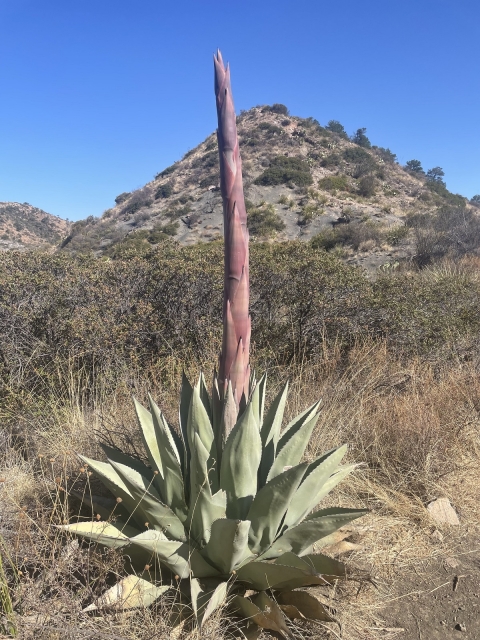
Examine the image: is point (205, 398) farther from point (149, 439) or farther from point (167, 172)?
point (167, 172)

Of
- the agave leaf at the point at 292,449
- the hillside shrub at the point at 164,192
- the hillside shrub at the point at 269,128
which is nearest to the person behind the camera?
the agave leaf at the point at 292,449

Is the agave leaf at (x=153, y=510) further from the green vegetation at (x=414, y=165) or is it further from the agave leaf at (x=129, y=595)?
the green vegetation at (x=414, y=165)

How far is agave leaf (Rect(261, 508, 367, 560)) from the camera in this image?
214 cm

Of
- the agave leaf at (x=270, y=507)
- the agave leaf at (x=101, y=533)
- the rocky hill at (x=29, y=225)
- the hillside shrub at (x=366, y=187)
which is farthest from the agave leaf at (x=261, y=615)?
the rocky hill at (x=29, y=225)

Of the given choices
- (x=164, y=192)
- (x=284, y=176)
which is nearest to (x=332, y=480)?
(x=284, y=176)

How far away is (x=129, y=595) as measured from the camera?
2.06m

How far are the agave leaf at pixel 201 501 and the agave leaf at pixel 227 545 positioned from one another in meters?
0.08

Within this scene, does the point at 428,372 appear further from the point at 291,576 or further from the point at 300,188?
the point at 300,188

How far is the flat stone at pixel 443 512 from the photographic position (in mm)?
3566

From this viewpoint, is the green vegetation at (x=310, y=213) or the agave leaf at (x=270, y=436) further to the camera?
the green vegetation at (x=310, y=213)

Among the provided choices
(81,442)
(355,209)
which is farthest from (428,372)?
(355,209)

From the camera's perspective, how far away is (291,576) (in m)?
2.06

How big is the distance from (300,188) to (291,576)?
111 ft

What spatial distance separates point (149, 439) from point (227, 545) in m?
0.81
